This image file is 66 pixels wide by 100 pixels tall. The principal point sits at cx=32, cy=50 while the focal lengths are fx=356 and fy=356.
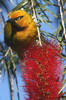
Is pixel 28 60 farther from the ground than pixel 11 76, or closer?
farther from the ground

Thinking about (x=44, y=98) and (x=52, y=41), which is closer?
(x=44, y=98)

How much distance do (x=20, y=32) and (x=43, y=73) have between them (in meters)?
0.72

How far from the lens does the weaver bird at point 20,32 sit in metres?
1.88

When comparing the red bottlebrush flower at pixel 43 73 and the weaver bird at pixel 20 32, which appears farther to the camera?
the weaver bird at pixel 20 32

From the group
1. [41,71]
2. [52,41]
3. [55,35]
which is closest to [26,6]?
[55,35]

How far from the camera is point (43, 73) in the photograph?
50.5 inches

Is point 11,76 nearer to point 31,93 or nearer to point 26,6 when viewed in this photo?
point 26,6

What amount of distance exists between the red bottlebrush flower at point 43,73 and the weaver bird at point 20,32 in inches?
20.0

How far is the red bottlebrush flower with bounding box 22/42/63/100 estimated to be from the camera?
49.8 inches

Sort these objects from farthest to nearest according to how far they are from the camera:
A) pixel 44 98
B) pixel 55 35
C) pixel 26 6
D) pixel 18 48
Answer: pixel 18 48 < pixel 26 6 < pixel 55 35 < pixel 44 98

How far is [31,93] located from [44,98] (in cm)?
6

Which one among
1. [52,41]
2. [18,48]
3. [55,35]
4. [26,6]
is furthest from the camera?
[18,48]

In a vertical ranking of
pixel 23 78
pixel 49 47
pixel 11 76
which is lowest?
pixel 11 76

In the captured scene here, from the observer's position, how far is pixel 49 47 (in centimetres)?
133
